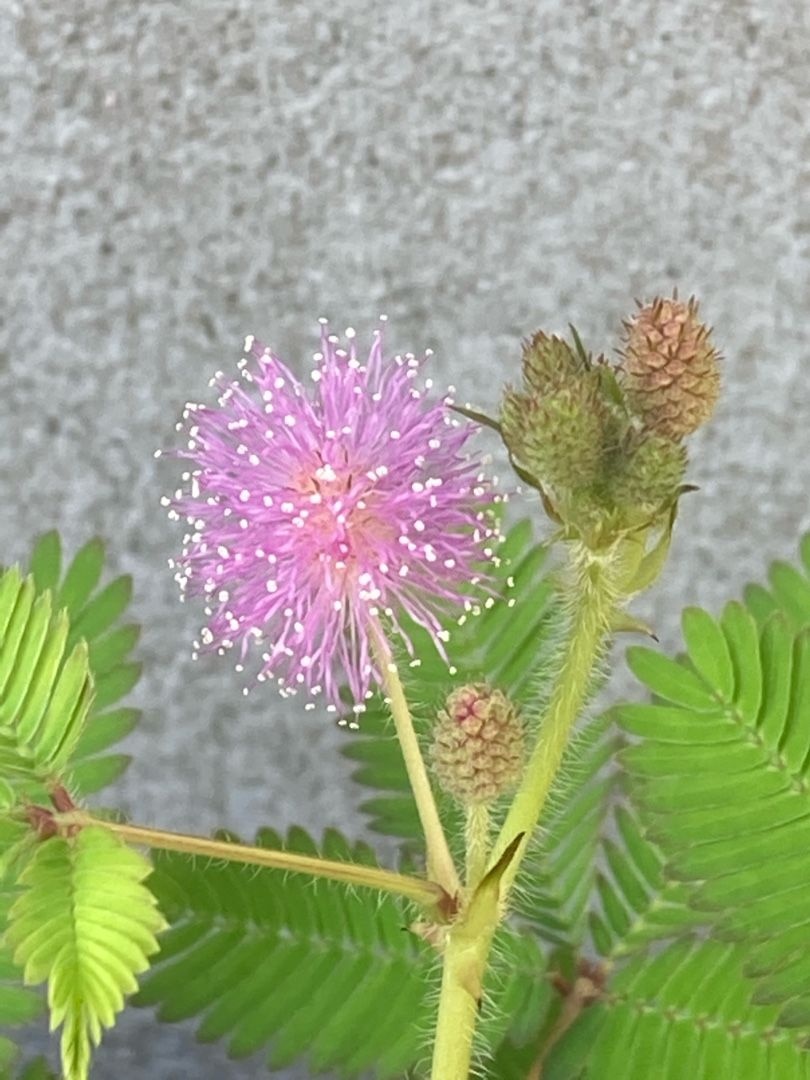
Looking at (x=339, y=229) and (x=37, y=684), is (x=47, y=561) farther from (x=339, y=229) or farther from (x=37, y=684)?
(x=339, y=229)

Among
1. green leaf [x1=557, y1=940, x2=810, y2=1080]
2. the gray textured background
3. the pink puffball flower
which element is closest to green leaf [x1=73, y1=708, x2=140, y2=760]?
the pink puffball flower

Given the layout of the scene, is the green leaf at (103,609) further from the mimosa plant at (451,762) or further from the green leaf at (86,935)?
the green leaf at (86,935)

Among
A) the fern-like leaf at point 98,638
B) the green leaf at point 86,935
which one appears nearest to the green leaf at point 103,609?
the fern-like leaf at point 98,638

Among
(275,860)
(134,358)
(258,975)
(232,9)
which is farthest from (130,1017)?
(232,9)

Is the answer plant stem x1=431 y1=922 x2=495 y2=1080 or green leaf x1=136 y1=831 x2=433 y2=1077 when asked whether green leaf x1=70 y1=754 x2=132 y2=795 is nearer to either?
green leaf x1=136 y1=831 x2=433 y2=1077

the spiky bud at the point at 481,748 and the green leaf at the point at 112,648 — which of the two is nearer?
the spiky bud at the point at 481,748

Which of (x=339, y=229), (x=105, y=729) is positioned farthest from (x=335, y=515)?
(x=339, y=229)

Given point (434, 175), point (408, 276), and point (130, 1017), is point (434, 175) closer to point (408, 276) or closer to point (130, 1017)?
point (408, 276)
